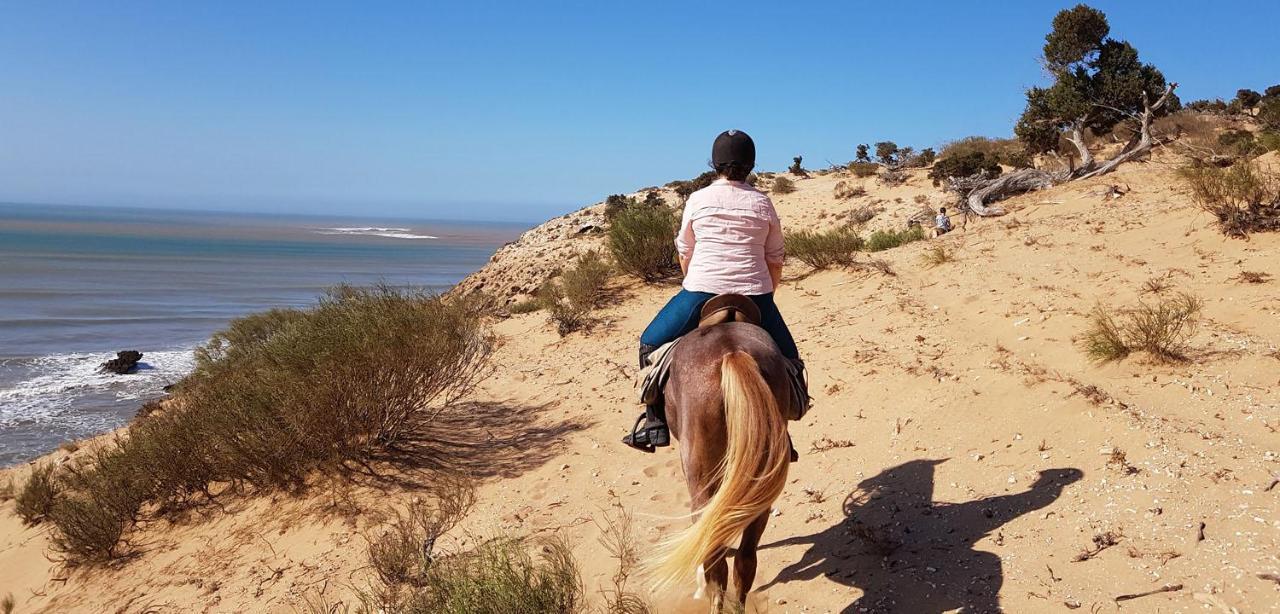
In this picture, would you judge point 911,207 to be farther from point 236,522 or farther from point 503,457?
point 236,522

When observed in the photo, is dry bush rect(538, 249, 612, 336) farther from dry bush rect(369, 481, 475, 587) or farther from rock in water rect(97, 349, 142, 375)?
rock in water rect(97, 349, 142, 375)

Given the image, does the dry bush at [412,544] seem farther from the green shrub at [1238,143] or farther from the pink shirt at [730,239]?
the green shrub at [1238,143]

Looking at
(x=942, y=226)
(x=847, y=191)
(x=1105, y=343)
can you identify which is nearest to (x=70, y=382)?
(x=1105, y=343)

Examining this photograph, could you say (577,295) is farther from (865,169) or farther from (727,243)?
(865,169)

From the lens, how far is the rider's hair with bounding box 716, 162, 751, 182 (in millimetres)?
3707

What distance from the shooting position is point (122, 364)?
49.1 ft

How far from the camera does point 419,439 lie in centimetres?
730

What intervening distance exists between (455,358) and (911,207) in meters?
14.1

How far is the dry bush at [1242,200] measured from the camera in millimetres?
8117

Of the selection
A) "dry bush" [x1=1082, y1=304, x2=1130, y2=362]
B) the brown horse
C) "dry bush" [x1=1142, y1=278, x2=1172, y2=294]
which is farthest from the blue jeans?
"dry bush" [x1=1142, y1=278, x2=1172, y2=294]

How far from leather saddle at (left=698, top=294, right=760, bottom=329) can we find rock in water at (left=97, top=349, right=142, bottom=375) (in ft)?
53.6

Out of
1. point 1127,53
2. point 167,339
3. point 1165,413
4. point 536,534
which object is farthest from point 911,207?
point 167,339

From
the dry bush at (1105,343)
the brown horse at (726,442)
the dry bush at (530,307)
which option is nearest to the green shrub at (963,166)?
the dry bush at (530,307)

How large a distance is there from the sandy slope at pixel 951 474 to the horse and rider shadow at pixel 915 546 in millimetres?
15
